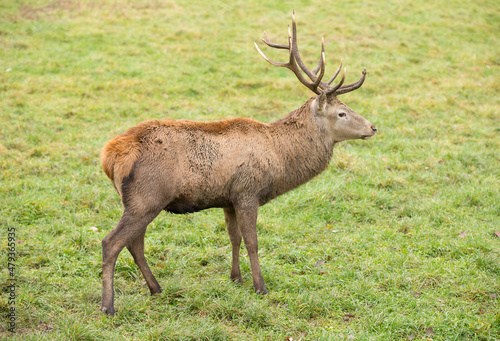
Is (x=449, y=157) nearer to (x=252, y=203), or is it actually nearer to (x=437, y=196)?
(x=437, y=196)

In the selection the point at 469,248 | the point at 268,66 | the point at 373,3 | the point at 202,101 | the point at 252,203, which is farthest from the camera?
the point at 373,3

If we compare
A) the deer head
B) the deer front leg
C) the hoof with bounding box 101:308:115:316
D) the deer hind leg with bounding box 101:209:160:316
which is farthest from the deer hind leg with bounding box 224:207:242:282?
the deer head

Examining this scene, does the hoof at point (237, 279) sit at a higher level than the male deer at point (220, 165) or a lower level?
lower

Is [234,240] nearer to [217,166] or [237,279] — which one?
[237,279]

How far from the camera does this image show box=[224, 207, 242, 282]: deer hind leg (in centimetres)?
580

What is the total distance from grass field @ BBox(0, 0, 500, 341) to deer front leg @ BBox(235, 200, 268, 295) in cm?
25

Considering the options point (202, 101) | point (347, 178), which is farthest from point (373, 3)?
point (347, 178)

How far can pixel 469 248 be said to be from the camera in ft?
20.3

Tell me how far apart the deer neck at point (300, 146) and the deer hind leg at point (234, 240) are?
722 millimetres

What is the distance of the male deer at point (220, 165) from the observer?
16.2 feet

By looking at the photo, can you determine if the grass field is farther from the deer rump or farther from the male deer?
the deer rump

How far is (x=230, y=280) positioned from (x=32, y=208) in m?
3.17

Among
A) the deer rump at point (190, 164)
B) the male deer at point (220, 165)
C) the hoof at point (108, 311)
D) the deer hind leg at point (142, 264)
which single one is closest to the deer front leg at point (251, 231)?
the male deer at point (220, 165)

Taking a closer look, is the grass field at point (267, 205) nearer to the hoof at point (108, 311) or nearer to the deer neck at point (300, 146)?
the hoof at point (108, 311)
